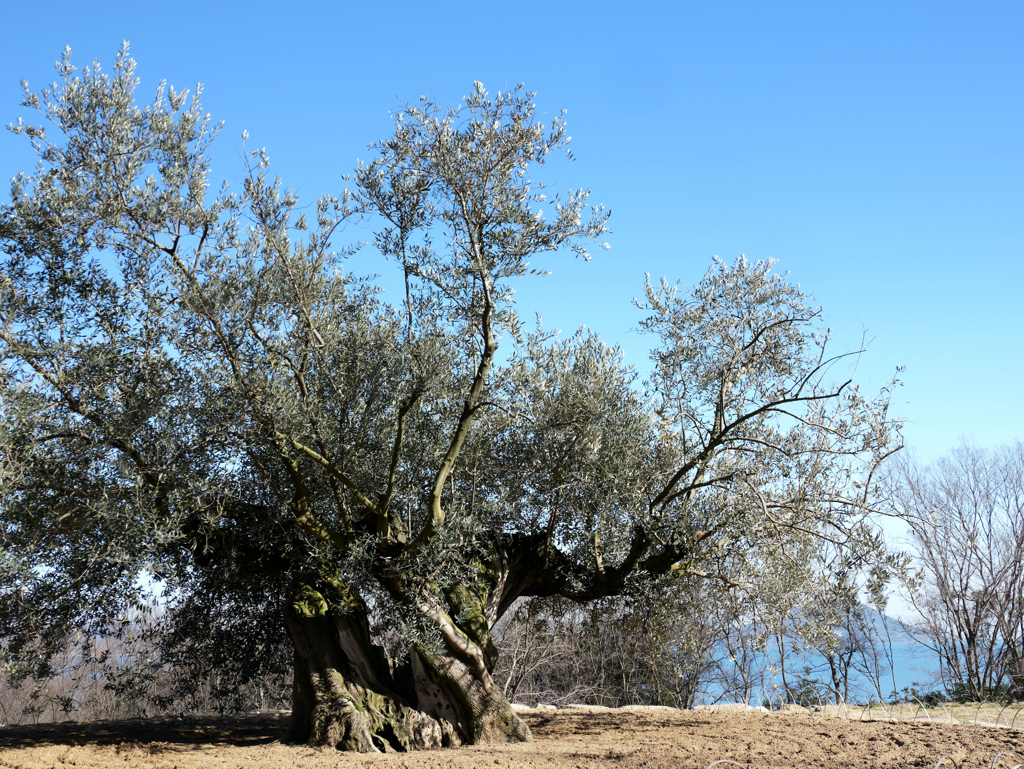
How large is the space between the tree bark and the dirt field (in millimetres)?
470

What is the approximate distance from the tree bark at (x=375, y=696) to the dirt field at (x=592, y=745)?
0.47 metres

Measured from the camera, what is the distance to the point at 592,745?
8828 millimetres

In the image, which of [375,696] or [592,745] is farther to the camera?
[375,696]

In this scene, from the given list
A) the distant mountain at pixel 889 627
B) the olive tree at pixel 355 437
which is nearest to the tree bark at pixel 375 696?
the olive tree at pixel 355 437

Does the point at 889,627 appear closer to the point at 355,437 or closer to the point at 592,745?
the point at 592,745

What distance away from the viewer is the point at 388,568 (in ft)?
26.1

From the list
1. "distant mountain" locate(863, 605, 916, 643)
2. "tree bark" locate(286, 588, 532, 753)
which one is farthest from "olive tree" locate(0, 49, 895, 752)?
"distant mountain" locate(863, 605, 916, 643)

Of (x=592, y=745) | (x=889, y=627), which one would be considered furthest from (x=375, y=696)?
(x=889, y=627)

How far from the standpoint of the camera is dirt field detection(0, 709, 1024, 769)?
7.56m

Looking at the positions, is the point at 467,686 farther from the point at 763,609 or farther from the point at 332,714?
the point at 763,609

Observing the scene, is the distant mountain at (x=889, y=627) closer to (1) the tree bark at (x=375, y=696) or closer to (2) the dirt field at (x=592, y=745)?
(2) the dirt field at (x=592, y=745)

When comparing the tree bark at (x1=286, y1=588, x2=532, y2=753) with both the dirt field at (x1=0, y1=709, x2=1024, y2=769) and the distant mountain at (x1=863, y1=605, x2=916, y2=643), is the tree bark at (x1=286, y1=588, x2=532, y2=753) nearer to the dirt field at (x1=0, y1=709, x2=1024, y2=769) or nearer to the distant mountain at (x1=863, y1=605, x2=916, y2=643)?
the dirt field at (x1=0, y1=709, x2=1024, y2=769)

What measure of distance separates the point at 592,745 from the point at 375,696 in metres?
2.89

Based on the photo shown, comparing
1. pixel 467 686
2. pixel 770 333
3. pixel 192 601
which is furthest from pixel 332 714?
pixel 770 333
